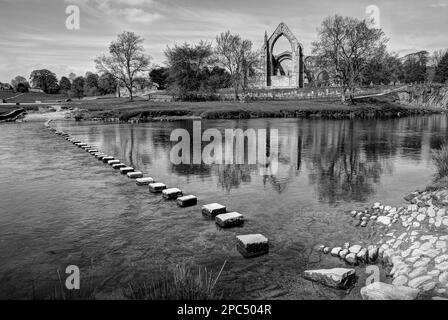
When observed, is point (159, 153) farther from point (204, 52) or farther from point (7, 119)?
point (204, 52)

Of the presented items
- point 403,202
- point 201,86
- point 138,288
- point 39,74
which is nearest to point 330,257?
point 138,288

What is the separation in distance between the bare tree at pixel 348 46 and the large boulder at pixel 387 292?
213ft

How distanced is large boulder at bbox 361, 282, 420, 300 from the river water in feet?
1.20

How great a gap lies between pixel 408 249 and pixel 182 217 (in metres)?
5.88

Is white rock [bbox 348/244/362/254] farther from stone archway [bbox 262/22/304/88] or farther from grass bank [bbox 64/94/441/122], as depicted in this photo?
stone archway [bbox 262/22/304/88]

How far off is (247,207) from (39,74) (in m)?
159

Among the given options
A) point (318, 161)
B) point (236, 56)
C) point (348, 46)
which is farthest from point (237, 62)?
point (318, 161)

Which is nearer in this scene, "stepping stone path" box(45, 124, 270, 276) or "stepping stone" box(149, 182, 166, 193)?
"stepping stone path" box(45, 124, 270, 276)

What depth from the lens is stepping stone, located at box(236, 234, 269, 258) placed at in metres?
8.05

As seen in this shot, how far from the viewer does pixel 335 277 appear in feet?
22.0

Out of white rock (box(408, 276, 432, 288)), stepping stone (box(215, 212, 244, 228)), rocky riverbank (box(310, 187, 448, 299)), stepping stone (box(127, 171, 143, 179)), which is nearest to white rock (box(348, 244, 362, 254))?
rocky riverbank (box(310, 187, 448, 299))

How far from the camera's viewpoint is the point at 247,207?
455 inches

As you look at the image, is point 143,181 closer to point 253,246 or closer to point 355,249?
point 253,246
